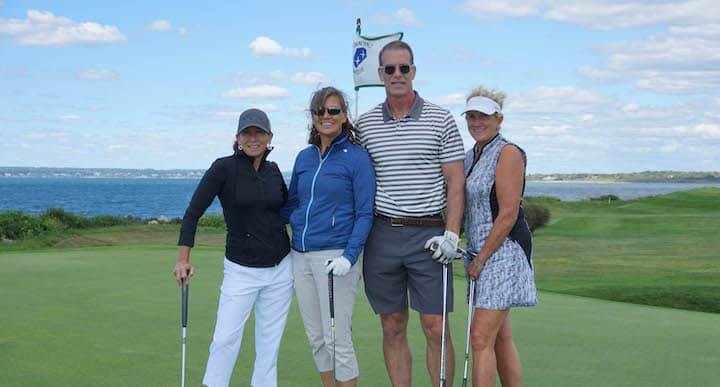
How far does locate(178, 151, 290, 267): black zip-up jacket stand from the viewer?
407 centimetres

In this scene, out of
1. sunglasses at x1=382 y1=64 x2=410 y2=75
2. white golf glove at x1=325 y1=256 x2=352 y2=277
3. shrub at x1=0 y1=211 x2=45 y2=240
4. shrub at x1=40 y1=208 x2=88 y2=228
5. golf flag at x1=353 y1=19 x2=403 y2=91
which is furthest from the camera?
shrub at x1=40 y1=208 x2=88 y2=228

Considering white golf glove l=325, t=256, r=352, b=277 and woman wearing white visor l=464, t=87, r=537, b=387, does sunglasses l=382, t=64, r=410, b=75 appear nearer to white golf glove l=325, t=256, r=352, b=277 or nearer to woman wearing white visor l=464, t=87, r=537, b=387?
woman wearing white visor l=464, t=87, r=537, b=387

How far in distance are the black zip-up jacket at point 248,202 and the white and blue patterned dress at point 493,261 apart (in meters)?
0.98

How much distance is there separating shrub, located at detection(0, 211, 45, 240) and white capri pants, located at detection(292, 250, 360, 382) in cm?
1195

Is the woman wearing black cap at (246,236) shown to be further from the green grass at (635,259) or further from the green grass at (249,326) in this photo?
the green grass at (635,259)

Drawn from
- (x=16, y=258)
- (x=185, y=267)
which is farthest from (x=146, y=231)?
(x=185, y=267)

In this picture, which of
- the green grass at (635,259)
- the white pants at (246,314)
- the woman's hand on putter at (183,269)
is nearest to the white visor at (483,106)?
the white pants at (246,314)

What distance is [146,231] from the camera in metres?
16.6

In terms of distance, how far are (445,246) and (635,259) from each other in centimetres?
936

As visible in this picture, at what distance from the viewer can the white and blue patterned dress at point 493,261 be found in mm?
3838

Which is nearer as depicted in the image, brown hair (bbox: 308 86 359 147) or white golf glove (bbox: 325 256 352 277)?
white golf glove (bbox: 325 256 352 277)

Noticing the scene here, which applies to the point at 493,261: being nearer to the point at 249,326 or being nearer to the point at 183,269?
the point at 183,269

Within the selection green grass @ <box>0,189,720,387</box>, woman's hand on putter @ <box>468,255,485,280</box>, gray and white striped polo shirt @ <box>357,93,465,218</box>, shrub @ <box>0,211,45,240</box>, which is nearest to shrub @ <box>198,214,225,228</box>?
shrub @ <box>0,211,45,240</box>

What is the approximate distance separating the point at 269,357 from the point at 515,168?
5.12ft
